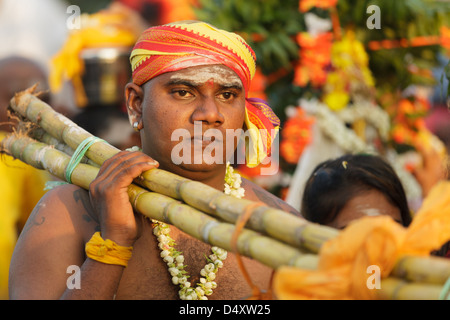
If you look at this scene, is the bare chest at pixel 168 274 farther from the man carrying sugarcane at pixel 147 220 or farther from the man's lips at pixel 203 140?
the man's lips at pixel 203 140

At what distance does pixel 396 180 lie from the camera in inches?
144

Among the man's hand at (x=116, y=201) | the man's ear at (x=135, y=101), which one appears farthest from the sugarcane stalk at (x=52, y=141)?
the man's hand at (x=116, y=201)

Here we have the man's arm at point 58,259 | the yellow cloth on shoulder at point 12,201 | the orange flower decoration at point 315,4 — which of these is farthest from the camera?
the orange flower decoration at point 315,4

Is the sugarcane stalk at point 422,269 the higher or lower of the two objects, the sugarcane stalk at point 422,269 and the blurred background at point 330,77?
the lower

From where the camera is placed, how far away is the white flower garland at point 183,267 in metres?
2.95

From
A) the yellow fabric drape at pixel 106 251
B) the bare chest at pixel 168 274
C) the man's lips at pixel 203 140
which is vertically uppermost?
the man's lips at pixel 203 140

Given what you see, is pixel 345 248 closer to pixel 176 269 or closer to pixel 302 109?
pixel 176 269

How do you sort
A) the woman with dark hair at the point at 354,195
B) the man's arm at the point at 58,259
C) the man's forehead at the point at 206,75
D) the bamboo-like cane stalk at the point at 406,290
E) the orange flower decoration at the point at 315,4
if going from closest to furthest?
the bamboo-like cane stalk at the point at 406,290 → the man's arm at the point at 58,259 → the man's forehead at the point at 206,75 → the woman with dark hair at the point at 354,195 → the orange flower decoration at the point at 315,4

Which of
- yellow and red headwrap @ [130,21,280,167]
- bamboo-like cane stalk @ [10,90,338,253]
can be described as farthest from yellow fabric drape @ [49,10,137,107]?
yellow and red headwrap @ [130,21,280,167]

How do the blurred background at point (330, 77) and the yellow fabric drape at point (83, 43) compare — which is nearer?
the blurred background at point (330, 77)

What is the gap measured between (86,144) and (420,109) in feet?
18.2

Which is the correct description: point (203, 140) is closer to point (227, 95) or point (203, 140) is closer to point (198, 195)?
point (227, 95)

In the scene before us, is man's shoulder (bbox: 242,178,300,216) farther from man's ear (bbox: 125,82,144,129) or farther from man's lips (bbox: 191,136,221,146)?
man's ear (bbox: 125,82,144,129)

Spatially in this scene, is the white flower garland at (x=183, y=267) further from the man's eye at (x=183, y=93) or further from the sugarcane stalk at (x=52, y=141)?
the man's eye at (x=183, y=93)
